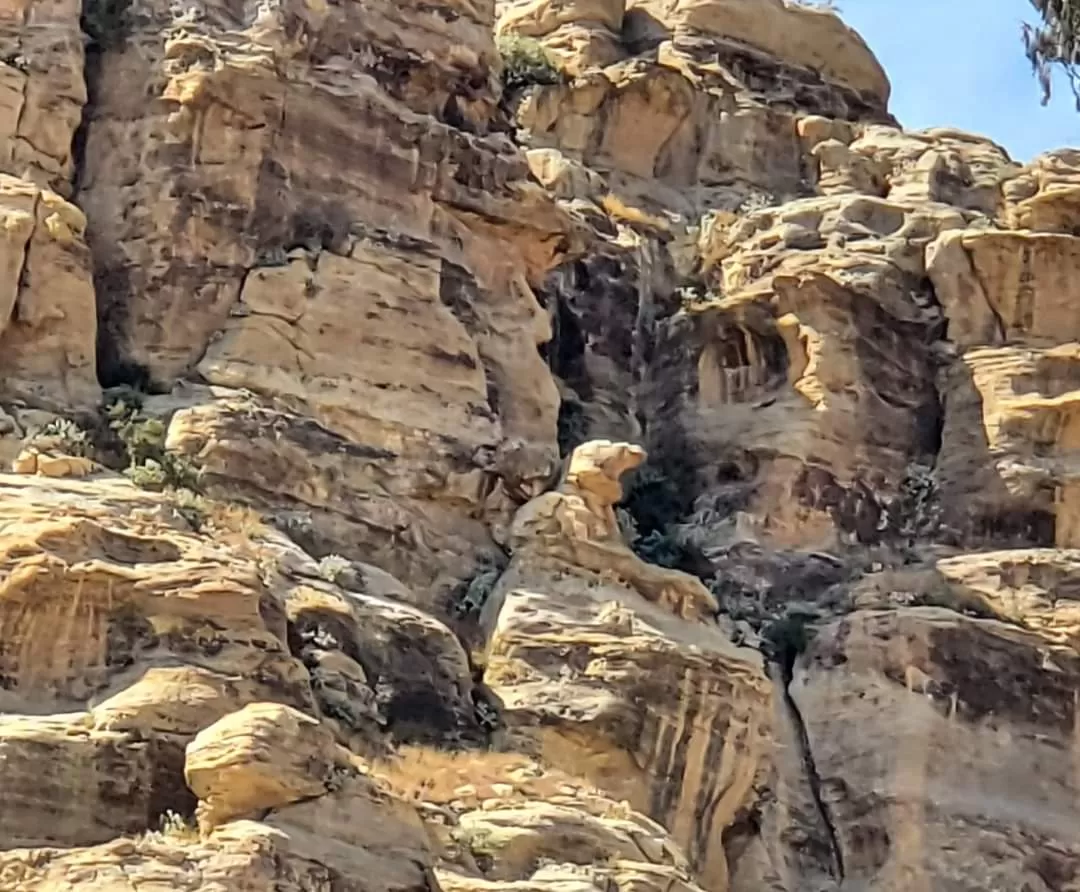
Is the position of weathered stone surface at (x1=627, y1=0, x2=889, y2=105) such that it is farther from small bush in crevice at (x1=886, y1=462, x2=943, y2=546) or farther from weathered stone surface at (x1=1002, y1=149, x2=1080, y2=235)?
small bush in crevice at (x1=886, y1=462, x2=943, y2=546)

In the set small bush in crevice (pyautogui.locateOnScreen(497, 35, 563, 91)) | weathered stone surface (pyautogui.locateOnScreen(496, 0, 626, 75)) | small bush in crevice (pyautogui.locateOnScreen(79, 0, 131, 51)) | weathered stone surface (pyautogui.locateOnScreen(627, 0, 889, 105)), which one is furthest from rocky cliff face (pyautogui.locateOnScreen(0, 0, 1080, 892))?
weathered stone surface (pyautogui.locateOnScreen(627, 0, 889, 105))

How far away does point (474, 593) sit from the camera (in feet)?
81.1

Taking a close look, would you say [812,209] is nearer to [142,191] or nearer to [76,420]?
[142,191]

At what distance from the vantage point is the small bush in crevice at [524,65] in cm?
3616

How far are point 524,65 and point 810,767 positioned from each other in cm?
1434

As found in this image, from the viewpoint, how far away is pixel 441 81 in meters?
29.1

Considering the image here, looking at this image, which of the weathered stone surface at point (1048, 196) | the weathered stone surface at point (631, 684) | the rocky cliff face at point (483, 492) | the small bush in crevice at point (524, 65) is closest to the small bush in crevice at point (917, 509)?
the rocky cliff face at point (483, 492)

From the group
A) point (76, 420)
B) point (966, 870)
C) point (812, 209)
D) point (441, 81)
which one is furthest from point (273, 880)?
point (812, 209)

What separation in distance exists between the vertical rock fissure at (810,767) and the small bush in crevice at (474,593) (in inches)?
159

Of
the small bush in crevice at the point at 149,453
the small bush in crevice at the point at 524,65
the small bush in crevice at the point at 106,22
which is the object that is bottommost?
the small bush in crevice at the point at 149,453

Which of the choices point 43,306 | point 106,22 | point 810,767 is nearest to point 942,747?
point 810,767

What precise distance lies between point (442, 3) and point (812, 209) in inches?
236

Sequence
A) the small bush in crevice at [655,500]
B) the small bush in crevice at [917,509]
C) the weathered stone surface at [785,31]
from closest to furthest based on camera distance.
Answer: the small bush in crevice at [917,509]
the small bush in crevice at [655,500]
the weathered stone surface at [785,31]

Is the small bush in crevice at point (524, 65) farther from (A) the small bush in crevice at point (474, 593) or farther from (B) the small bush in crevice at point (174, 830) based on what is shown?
(B) the small bush in crevice at point (174, 830)
